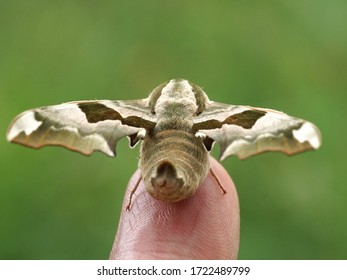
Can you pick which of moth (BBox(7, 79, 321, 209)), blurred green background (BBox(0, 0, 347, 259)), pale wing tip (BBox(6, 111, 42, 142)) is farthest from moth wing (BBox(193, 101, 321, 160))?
blurred green background (BBox(0, 0, 347, 259))

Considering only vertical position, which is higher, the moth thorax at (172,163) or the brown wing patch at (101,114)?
the brown wing patch at (101,114)

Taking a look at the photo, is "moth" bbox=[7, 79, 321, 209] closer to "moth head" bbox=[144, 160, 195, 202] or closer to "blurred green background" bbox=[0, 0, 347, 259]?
"moth head" bbox=[144, 160, 195, 202]

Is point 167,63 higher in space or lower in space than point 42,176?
higher

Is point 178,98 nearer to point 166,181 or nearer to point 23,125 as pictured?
point 166,181

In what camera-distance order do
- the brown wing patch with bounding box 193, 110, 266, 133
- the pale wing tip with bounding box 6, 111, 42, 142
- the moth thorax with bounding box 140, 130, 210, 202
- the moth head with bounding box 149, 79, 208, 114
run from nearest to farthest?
1. the pale wing tip with bounding box 6, 111, 42, 142
2. the moth thorax with bounding box 140, 130, 210, 202
3. the brown wing patch with bounding box 193, 110, 266, 133
4. the moth head with bounding box 149, 79, 208, 114

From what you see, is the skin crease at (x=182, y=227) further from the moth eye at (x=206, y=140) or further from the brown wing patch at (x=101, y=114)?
the brown wing patch at (x=101, y=114)

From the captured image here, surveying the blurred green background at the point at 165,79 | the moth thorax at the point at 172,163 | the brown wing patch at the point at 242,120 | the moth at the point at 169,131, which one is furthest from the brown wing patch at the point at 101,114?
the blurred green background at the point at 165,79

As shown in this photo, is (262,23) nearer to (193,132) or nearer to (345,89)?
(345,89)

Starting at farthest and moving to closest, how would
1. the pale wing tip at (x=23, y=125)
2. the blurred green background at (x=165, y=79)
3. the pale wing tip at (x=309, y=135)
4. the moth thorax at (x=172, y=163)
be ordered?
1. the blurred green background at (x=165, y=79)
2. the moth thorax at (x=172, y=163)
3. the pale wing tip at (x=23, y=125)
4. the pale wing tip at (x=309, y=135)

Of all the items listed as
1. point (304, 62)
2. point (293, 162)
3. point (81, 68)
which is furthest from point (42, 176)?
point (304, 62)
